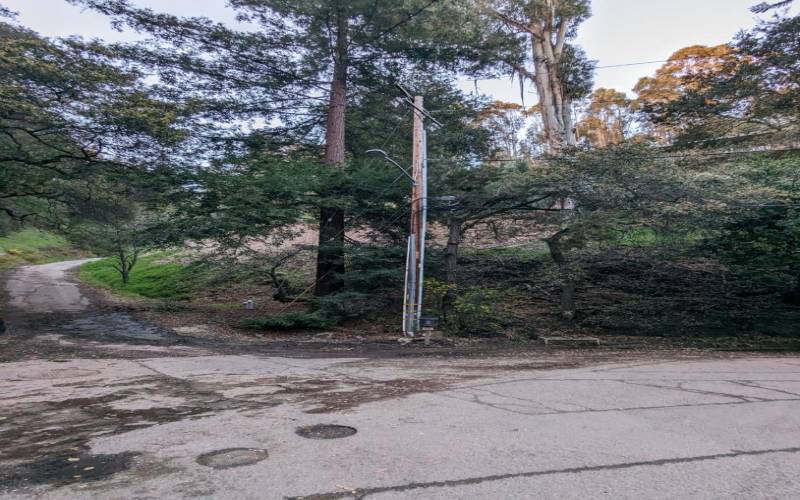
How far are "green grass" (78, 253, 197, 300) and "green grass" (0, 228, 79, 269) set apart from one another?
8993 mm

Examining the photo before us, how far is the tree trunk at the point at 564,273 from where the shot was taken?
17.0 meters

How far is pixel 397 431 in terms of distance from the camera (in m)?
5.35

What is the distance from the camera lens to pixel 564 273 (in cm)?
1698

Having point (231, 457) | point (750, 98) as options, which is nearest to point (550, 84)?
point (750, 98)

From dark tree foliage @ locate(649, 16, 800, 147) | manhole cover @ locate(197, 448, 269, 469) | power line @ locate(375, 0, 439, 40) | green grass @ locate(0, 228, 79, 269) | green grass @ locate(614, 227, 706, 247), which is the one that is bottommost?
manhole cover @ locate(197, 448, 269, 469)

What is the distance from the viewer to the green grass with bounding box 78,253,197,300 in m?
27.6

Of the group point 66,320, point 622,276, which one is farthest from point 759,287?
point 66,320

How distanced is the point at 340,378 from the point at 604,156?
1138 centimetres

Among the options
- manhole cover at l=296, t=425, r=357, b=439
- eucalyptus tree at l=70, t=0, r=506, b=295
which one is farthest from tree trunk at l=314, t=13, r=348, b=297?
manhole cover at l=296, t=425, r=357, b=439

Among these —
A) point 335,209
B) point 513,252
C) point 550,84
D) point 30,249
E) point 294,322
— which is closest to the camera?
point 294,322

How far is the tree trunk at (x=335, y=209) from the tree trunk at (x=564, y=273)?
7.15m

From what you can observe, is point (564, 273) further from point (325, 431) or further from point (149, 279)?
point (149, 279)

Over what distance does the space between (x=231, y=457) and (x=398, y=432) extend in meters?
1.65

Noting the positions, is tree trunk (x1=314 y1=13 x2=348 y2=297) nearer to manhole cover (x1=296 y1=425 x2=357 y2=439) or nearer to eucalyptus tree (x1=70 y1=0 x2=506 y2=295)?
eucalyptus tree (x1=70 y1=0 x2=506 y2=295)
